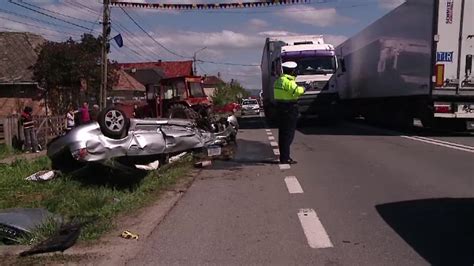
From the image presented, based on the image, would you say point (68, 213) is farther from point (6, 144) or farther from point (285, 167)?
point (6, 144)

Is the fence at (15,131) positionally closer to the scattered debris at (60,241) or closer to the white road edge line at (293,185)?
the white road edge line at (293,185)

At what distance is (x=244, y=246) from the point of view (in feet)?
19.6

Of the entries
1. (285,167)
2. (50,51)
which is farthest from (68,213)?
(50,51)

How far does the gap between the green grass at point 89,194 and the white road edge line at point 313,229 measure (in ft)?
7.15

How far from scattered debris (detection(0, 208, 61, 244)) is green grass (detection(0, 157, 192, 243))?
141mm

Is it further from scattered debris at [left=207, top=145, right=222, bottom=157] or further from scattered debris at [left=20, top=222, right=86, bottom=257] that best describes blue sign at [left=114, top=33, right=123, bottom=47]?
scattered debris at [left=20, top=222, right=86, bottom=257]

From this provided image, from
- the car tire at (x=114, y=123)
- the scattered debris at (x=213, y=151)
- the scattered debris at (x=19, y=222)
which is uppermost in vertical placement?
the car tire at (x=114, y=123)

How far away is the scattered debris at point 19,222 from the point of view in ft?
21.1

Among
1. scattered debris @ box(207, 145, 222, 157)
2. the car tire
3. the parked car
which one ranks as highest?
the car tire

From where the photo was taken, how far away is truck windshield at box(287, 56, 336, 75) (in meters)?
23.4

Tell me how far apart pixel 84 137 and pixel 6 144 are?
961cm

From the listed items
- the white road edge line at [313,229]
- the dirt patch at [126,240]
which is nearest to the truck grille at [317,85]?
the dirt patch at [126,240]

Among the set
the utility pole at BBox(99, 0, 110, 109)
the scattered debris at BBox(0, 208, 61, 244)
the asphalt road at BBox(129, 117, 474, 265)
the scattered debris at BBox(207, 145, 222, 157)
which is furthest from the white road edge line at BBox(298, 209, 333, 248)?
the utility pole at BBox(99, 0, 110, 109)

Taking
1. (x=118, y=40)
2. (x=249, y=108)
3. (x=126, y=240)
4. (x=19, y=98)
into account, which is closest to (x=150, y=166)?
(x=126, y=240)
